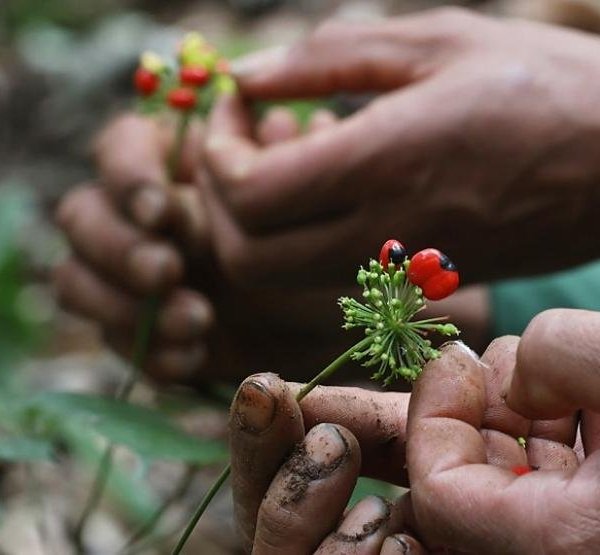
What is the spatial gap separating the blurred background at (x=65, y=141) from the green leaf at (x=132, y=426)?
0.35 metres

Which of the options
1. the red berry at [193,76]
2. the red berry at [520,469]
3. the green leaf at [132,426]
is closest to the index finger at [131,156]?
the red berry at [193,76]

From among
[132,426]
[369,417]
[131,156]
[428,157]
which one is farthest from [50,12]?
[369,417]

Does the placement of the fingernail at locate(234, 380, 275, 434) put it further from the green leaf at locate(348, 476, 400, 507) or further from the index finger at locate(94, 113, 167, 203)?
the index finger at locate(94, 113, 167, 203)

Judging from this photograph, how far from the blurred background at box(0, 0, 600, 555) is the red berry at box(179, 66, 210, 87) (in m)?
0.59

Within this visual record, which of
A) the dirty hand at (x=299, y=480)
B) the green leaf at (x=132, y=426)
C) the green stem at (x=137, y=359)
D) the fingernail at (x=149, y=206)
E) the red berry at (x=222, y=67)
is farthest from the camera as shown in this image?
the fingernail at (x=149, y=206)

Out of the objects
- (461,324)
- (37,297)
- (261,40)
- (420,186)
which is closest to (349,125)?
(420,186)

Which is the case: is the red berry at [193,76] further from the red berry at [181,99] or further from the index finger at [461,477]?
the index finger at [461,477]

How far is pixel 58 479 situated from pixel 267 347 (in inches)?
17.8

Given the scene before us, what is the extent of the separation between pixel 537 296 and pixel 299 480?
1342mm

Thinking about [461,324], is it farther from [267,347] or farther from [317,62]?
[317,62]

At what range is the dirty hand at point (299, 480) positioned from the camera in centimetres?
74

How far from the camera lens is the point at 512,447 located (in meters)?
0.76

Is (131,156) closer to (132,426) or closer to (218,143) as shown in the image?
(218,143)

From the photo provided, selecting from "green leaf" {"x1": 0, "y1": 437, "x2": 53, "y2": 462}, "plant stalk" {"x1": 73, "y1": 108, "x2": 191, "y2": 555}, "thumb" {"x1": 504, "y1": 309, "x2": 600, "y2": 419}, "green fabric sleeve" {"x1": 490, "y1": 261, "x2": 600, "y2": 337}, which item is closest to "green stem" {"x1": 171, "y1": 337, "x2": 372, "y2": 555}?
"thumb" {"x1": 504, "y1": 309, "x2": 600, "y2": 419}
